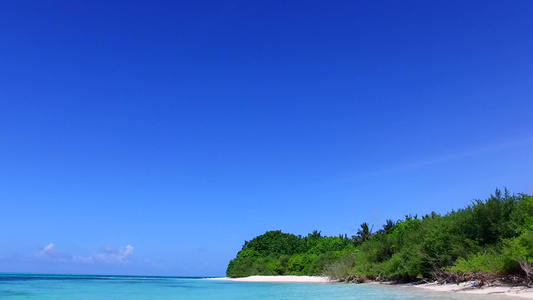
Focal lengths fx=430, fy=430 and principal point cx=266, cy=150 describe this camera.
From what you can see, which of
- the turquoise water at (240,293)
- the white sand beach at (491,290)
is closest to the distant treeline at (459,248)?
the white sand beach at (491,290)

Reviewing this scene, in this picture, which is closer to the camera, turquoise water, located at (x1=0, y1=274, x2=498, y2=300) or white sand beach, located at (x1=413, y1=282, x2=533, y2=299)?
white sand beach, located at (x1=413, y1=282, x2=533, y2=299)

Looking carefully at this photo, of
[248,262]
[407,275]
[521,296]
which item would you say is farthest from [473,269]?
[248,262]

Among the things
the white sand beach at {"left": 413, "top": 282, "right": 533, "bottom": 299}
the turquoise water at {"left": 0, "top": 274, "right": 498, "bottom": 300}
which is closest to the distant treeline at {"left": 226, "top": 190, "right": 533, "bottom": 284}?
the white sand beach at {"left": 413, "top": 282, "right": 533, "bottom": 299}

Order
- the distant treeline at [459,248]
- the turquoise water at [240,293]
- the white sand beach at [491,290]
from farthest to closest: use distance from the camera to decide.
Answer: the turquoise water at [240,293] → the distant treeline at [459,248] → the white sand beach at [491,290]

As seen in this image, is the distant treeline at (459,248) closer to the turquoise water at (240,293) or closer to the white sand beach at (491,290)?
the white sand beach at (491,290)

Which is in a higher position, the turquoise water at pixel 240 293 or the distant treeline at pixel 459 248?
the distant treeline at pixel 459 248

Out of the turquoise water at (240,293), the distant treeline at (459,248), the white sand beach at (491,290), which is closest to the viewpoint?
the white sand beach at (491,290)

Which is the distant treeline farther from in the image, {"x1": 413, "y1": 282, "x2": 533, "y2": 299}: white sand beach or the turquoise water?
the turquoise water

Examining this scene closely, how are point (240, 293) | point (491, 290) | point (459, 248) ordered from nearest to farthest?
→ point (491, 290)
point (459, 248)
point (240, 293)

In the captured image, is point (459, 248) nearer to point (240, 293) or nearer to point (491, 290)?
point (491, 290)

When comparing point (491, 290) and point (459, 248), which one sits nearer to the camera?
point (491, 290)

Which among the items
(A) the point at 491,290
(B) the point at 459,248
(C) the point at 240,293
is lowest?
(C) the point at 240,293

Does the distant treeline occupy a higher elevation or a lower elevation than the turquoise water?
higher

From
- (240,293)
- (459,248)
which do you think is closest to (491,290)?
(459,248)
